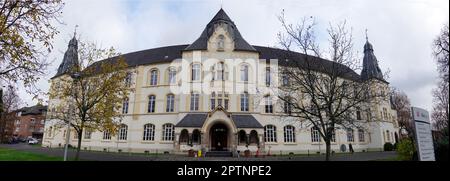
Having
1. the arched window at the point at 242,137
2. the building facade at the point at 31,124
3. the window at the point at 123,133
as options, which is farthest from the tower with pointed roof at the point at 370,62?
the building facade at the point at 31,124

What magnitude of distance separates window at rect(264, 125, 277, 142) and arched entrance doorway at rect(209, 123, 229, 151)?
470cm

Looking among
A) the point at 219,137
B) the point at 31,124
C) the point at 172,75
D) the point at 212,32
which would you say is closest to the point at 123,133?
the point at 172,75

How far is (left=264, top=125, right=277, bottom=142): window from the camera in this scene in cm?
2838

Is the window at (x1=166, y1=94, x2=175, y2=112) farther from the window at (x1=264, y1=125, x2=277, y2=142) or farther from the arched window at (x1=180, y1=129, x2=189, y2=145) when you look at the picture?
the window at (x1=264, y1=125, x2=277, y2=142)

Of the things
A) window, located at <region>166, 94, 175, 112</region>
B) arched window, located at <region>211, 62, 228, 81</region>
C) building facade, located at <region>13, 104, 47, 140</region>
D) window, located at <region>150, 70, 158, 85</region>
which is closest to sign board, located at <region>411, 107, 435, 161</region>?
arched window, located at <region>211, 62, 228, 81</region>

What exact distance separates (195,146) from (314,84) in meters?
14.8

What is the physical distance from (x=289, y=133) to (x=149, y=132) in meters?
16.3

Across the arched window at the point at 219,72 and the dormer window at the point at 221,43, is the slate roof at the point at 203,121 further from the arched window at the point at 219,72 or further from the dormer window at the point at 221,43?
the dormer window at the point at 221,43

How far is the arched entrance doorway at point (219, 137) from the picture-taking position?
1064 inches

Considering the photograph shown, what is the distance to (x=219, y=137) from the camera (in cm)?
2739
